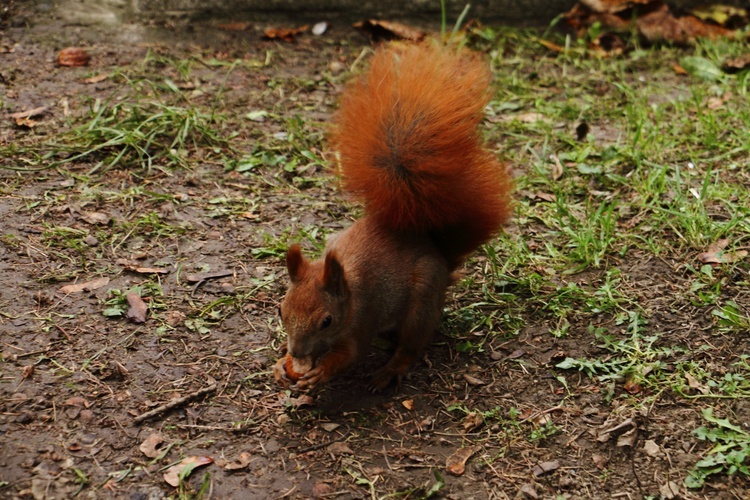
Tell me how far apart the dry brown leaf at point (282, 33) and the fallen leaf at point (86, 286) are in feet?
7.41

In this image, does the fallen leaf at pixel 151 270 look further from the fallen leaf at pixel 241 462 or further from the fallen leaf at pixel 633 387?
the fallen leaf at pixel 633 387

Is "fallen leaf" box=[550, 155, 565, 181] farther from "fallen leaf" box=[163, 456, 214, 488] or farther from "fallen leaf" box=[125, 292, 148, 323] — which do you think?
"fallen leaf" box=[163, 456, 214, 488]

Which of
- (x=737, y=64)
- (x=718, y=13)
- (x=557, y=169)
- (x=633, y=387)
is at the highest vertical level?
(x=718, y=13)

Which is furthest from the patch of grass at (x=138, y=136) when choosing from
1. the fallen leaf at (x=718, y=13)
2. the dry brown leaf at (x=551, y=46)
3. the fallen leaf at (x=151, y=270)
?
the fallen leaf at (x=718, y=13)

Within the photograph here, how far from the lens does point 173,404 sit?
247 centimetres

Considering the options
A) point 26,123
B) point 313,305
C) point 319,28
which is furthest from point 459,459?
point 319,28

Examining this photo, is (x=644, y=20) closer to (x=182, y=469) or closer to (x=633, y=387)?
(x=633, y=387)

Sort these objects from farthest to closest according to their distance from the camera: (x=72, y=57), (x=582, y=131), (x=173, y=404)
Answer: (x=72, y=57) → (x=582, y=131) → (x=173, y=404)

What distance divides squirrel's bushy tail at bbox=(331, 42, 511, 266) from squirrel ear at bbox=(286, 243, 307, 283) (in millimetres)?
347

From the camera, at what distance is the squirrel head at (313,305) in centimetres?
235

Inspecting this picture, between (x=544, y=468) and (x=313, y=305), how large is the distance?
2.67 ft

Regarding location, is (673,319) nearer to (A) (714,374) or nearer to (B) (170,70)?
(A) (714,374)

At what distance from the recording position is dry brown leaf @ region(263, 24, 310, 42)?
15.5 feet

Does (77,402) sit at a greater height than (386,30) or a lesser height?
lesser
